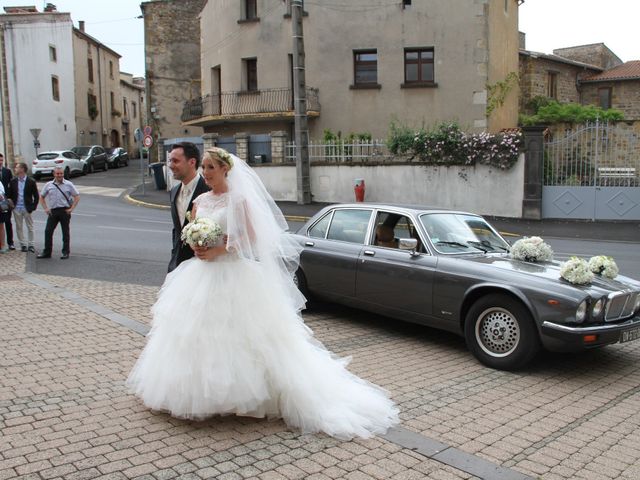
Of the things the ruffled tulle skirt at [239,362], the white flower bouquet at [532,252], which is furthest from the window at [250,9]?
the ruffled tulle skirt at [239,362]

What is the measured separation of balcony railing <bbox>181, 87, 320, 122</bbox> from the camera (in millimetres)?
28078

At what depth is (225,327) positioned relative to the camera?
168 inches

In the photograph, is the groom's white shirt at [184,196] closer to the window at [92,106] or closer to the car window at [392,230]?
the car window at [392,230]

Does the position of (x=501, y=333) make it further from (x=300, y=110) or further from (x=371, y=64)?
(x=371, y=64)

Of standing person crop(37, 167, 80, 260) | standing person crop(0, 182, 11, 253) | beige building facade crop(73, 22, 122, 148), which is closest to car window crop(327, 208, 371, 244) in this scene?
standing person crop(37, 167, 80, 260)

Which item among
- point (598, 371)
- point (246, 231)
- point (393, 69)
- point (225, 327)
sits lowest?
point (598, 371)

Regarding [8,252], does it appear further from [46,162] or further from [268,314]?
[46,162]

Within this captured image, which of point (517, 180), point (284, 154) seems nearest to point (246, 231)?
point (517, 180)

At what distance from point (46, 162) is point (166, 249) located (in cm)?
2239

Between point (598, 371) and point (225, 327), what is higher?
point (225, 327)

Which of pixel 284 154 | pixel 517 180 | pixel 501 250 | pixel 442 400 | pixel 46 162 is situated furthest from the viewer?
pixel 46 162

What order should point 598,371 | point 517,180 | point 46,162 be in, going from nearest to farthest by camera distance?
1. point 598,371
2. point 517,180
3. point 46,162

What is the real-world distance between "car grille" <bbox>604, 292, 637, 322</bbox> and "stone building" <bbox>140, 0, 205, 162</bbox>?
122ft

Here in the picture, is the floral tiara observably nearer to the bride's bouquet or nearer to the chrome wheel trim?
the bride's bouquet
